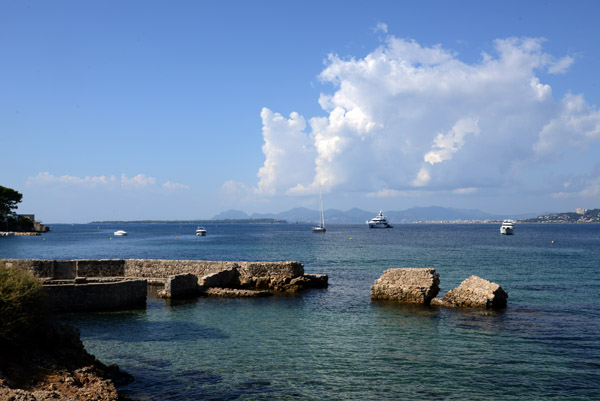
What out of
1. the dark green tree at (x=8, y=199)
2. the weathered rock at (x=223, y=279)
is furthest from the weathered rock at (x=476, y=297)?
the dark green tree at (x=8, y=199)

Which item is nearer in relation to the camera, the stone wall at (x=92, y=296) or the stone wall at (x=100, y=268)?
the stone wall at (x=92, y=296)

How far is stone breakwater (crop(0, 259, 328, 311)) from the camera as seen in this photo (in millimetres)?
24828

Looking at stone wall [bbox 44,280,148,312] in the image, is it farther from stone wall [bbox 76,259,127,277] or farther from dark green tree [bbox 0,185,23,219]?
dark green tree [bbox 0,185,23,219]

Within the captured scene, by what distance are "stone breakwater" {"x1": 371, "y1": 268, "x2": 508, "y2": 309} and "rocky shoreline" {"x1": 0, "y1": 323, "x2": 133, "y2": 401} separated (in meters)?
15.8

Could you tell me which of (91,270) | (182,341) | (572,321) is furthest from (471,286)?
(91,270)

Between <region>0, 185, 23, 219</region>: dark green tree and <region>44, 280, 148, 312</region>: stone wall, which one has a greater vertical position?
<region>0, 185, 23, 219</region>: dark green tree

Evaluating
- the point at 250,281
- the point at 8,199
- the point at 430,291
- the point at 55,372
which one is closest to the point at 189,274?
the point at 250,281

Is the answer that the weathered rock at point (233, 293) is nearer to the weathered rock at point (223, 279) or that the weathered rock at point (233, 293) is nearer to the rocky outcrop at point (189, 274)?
the rocky outcrop at point (189, 274)

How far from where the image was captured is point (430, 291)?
78.0ft

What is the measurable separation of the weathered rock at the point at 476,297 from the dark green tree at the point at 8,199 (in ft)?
405

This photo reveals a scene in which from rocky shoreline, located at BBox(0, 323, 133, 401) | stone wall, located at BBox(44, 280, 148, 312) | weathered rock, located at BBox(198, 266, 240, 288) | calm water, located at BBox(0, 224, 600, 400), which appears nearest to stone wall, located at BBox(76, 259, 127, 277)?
weathered rock, located at BBox(198, 266, 240, 288)

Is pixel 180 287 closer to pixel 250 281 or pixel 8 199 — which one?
pixel 250 281

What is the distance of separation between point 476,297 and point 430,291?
2.24 m

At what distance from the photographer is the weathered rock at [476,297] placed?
22.5m
